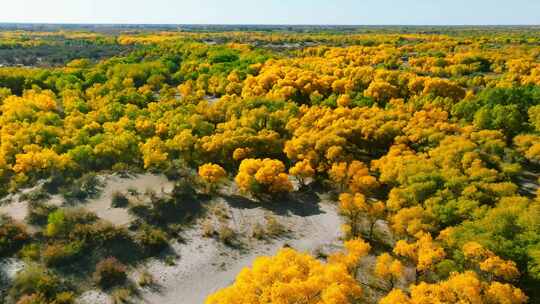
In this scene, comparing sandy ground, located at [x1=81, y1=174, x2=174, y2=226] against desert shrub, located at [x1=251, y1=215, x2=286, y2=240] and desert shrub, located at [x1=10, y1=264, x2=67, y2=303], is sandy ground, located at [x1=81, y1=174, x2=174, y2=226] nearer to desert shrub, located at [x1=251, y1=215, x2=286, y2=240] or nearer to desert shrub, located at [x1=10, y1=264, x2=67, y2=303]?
desert shrub, located at [x1=10, y1=264, x2=67, y2=303]

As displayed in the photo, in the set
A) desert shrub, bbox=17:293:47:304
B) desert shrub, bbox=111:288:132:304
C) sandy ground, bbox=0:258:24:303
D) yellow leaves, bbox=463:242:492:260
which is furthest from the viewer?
sandy ground, bbox=0:258:24:303

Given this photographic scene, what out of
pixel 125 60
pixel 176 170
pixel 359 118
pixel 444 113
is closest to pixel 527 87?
pixel 444 113

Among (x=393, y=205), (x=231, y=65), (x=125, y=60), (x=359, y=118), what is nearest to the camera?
(x=393, y=205)

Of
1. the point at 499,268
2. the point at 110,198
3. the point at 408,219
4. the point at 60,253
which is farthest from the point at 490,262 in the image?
the point at 110,198

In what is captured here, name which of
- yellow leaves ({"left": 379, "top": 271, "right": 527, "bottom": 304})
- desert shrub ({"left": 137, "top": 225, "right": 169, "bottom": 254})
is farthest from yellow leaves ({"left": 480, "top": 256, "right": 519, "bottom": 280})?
desert shrub ({"left": 137, "top": 225, "right": 169, "bottom": 254})

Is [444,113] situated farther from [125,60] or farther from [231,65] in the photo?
[125,60]

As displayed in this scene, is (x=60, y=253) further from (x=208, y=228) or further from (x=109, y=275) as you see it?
(x=208, y=228)
